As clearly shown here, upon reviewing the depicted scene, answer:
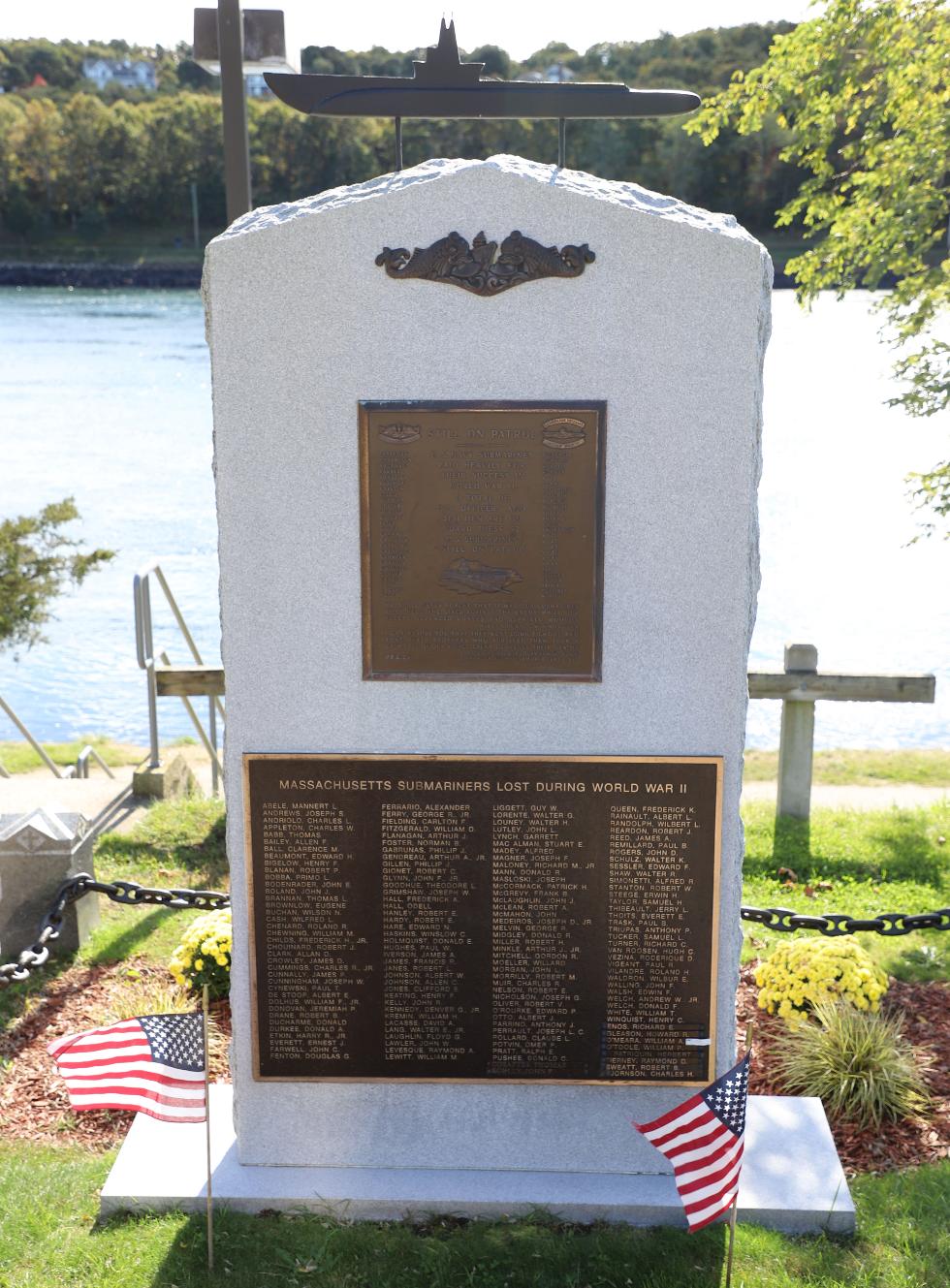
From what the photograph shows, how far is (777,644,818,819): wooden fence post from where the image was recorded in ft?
28.8

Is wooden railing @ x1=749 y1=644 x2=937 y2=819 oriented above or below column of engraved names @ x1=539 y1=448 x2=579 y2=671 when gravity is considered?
below

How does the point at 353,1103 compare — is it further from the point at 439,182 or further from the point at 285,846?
the point at 439,182

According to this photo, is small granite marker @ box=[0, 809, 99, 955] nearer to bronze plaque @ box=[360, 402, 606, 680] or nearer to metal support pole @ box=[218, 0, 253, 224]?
bronze plaque @ box=[360, 402, 606, 680]

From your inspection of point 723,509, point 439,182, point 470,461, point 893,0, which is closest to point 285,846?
point 470,461

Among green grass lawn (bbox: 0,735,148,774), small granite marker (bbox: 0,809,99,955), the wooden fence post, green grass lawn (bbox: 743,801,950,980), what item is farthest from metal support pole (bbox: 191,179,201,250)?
small granite marker (bbox: 0,809,99,955)

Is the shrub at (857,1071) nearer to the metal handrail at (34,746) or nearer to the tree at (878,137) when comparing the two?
the tree at (878,137)

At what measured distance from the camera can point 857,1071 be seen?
582cm

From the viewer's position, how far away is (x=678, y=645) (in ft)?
16.0

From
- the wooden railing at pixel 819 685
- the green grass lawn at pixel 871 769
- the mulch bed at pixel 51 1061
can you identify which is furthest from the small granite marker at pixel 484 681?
the green grass lawn at pixel 871 769

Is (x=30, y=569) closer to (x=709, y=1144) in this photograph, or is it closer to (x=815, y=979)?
(x=815, y=979)

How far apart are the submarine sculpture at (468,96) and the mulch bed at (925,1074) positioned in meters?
3.63

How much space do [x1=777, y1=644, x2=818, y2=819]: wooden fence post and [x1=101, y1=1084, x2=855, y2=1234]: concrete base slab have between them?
401 centimetres

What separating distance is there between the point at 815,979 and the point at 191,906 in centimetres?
317

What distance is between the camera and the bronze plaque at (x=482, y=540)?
4.69m
